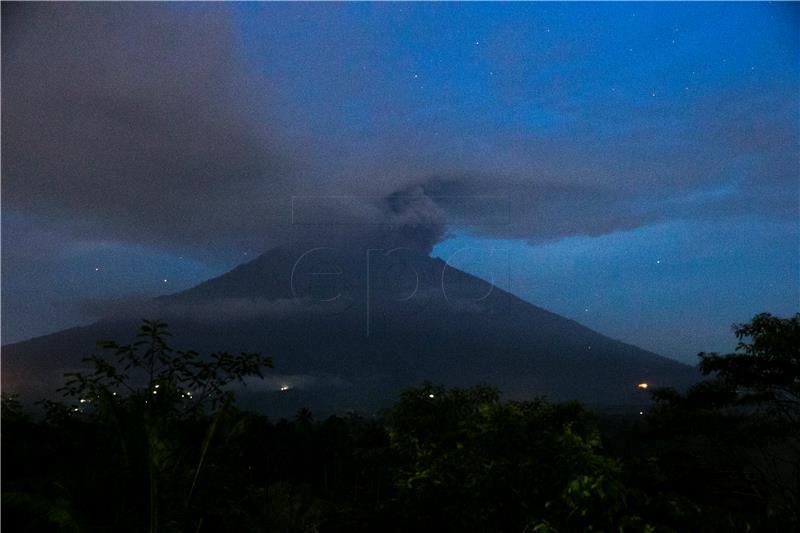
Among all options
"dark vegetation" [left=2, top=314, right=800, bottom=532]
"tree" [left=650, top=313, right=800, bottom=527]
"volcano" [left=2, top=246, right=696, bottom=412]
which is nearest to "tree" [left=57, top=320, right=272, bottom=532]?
"dark vegetation" [left=2, top=314, right=800, bottom=532]

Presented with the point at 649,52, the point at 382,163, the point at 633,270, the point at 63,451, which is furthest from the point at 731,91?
the point at 633,270

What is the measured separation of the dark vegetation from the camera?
343 cm

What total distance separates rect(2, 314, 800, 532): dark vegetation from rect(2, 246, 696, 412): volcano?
6328 centimetres

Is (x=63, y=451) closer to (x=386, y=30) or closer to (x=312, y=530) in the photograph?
(x=312, y=530)

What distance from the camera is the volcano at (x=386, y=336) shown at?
78.3 meters

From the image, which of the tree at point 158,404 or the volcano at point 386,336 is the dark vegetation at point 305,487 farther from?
the volcano at point 386,336

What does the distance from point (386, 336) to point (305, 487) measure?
85498 mm

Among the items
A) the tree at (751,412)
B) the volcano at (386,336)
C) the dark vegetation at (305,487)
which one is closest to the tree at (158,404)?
the dark vegetation at (305,487)

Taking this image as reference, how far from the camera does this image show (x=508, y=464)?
4430 mm

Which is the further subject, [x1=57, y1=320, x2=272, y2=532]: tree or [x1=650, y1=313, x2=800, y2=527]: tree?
[x1=650, y1=313, x2=800, y2=527]: tree

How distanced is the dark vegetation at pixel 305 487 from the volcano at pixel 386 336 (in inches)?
2491

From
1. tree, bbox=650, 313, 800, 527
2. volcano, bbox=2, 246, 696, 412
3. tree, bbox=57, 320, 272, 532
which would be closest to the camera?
tree, bbox=57, 320, 272, 532

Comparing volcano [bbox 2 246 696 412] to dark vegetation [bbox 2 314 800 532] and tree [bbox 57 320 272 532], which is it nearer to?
dark vegetation [bbox 2 314 800 532]

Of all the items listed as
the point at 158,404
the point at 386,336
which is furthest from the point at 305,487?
the point at 386,336
